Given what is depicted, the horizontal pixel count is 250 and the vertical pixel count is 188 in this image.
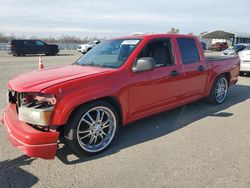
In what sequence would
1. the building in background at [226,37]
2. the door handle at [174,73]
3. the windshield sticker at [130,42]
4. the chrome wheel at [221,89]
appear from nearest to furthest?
the windshield sticker at [130,42] < the door handle at [174,73] < the chrome wheel at [221,89] < the building in background at [226,37]

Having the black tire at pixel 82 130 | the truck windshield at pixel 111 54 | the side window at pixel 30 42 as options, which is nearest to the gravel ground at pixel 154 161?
the black tire at pixel 82 130

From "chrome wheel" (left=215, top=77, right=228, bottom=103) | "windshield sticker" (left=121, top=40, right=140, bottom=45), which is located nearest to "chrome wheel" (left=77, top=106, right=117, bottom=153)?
"windshield sticker" (left=121, top=40, right=140, bottom=45)

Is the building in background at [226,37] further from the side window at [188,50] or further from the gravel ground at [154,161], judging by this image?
the gravel ground at [154,161]

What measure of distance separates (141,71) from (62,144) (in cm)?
173

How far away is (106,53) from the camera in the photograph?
197 inches

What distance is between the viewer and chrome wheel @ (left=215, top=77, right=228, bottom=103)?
265 inches

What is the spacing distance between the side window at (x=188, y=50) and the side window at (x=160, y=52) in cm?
34

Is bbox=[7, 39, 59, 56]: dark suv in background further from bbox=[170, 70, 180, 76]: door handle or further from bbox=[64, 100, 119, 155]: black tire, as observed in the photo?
bbox=[64, 100, 119, 155]: black tire

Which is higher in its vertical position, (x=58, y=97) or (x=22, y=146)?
(x=58, y=97)

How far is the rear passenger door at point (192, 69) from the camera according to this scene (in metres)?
5.38

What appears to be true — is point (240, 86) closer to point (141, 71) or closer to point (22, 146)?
point (141, 71)

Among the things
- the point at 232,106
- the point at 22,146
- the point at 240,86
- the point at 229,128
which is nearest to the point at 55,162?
the point at 22,146

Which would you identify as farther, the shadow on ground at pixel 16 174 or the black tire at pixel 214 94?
the black tire at pixel 214 94

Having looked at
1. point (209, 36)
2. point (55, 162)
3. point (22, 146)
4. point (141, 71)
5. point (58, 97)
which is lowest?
point (55, 162)
